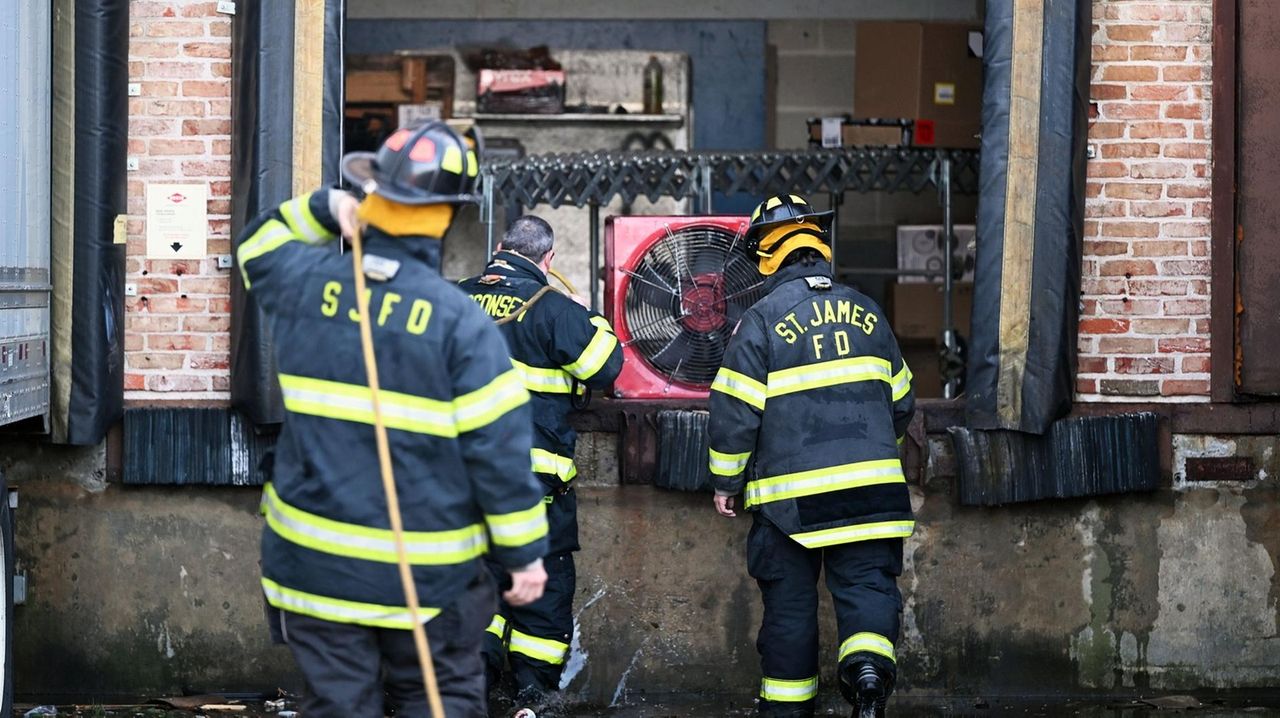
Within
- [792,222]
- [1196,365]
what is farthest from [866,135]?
[792,222]

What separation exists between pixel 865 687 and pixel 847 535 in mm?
497

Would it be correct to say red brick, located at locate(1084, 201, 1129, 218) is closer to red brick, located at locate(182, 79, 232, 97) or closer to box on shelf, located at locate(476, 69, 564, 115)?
red brick, located at locate(182, 79, 232, 97)

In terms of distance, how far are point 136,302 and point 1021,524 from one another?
359cm

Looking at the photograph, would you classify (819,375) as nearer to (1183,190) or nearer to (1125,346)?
(1125,346)

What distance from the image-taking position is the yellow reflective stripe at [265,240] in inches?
158

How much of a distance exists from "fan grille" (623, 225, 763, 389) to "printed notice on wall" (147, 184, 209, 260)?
168 centimetres

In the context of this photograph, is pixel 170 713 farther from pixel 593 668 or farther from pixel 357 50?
pixel 357 50

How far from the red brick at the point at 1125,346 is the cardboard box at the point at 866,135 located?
6.76 ft

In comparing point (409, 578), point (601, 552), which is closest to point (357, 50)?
point (601, 552)

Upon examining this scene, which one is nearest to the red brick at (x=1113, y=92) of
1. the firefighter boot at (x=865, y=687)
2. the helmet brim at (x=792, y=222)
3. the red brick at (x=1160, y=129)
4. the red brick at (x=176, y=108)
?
the red brick at (x=1160, y=129)

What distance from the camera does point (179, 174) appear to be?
6.36 meters

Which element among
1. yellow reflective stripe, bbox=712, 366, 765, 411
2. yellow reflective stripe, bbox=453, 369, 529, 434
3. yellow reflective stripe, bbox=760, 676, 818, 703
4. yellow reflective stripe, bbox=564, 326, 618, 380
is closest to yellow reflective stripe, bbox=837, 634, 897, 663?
yellow reflective stripe, bbox=760, 676, 818, 703

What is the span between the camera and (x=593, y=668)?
6613 mm

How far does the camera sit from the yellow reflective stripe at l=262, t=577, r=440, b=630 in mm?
3756
